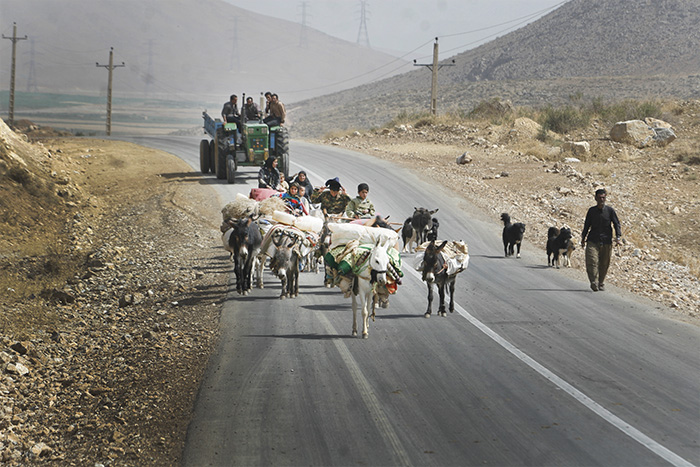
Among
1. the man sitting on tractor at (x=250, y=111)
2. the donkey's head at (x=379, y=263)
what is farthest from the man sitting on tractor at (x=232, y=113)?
the donkey's head at (x=379, y=263)

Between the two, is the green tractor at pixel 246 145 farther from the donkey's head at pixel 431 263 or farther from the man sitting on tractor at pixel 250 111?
the donkey's head at pixel 431 263

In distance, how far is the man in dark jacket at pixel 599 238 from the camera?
49.5 ft

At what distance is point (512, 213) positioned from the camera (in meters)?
24.8

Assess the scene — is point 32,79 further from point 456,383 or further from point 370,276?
point 456,383

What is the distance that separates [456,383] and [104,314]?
790 centimetres

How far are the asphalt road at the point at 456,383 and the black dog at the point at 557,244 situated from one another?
2350 mm

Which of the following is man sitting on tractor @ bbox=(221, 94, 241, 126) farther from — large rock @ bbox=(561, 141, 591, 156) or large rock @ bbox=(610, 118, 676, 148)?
large rock @ bbox=(610, 118, 676, 148)

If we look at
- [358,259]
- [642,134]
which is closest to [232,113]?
[358,259]

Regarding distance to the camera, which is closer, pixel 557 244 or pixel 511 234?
pixel 557 244

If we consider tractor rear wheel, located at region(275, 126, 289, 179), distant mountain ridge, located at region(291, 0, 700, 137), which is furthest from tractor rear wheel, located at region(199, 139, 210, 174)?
distant mountain ridge, located at region(291, 0, 700, 137)

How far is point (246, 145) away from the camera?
25906mm

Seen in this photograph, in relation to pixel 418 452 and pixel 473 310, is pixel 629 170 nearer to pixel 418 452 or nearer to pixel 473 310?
pixel 473 310

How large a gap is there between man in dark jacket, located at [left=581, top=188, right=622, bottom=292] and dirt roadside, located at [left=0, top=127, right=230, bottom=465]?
803cm

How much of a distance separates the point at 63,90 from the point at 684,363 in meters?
174
